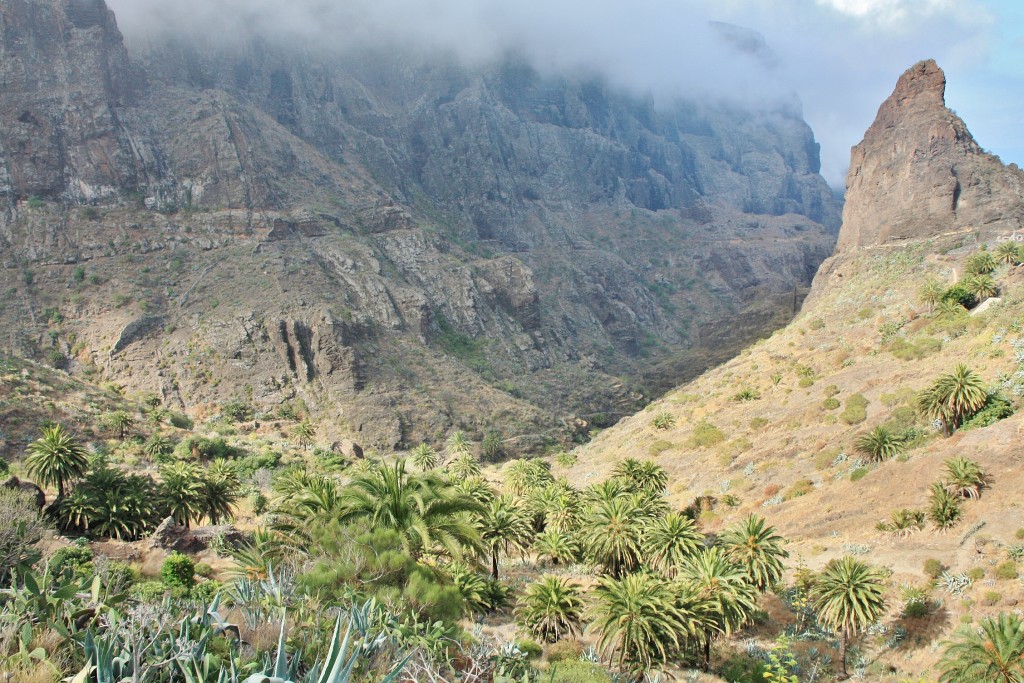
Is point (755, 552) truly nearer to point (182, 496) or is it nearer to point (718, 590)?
point (718, 590)

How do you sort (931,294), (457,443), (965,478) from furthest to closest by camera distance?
1. (457,443)
2. (931,294)
3. (965,478)

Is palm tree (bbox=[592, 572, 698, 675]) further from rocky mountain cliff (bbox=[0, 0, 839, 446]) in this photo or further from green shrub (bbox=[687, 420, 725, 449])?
rocky mountain cliff (bbox=[0, 0, 839, 446])

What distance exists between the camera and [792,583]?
35344mm

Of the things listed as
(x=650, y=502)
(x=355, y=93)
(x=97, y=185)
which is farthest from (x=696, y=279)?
(x=650, y=502)

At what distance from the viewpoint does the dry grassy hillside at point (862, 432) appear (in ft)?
106

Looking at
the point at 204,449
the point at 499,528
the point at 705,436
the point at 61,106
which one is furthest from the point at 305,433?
the point at 61,106

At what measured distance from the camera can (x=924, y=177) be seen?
3506 inches

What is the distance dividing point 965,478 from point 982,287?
32827 mm

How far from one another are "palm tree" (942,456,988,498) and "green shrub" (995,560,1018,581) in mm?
6299

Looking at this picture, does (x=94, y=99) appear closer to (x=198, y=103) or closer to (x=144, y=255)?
(x=198, y=103)

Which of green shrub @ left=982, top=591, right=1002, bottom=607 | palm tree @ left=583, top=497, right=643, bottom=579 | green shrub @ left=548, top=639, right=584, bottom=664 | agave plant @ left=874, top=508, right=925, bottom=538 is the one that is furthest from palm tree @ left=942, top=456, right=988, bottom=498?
green shrub @ left=548, top=639, right=584, bottom=664

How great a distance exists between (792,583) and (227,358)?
82.9 metres

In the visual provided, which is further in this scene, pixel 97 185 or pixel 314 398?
pixel 97 185

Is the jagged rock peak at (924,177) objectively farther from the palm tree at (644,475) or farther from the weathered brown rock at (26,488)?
the weathered brown rock at (26,488)
